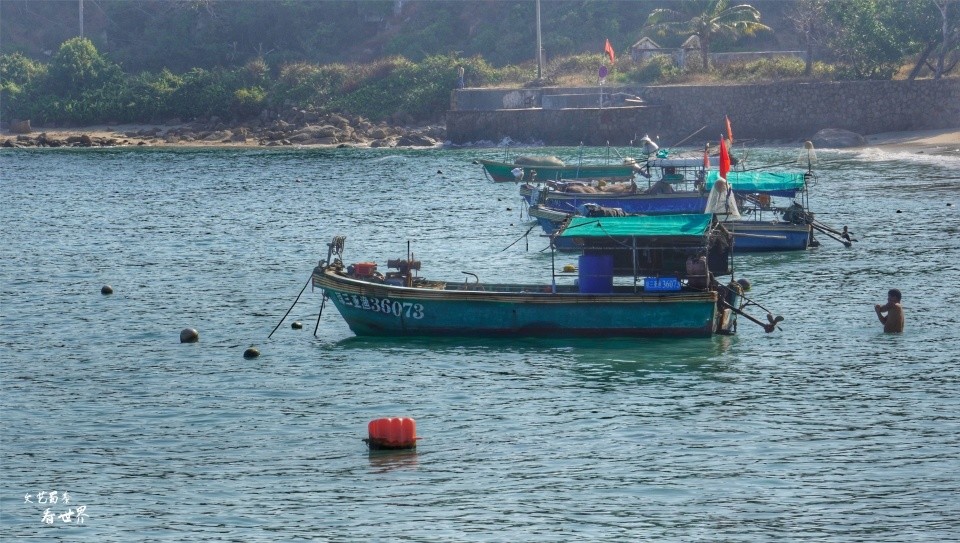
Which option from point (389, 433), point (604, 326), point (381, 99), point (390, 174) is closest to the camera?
point (389, 433)

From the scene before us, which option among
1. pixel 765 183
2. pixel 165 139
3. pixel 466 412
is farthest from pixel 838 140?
pixel 466 412

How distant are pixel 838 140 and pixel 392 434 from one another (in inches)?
2311

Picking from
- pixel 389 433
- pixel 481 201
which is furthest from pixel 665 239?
pixel 481 201

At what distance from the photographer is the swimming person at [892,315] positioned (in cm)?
2902

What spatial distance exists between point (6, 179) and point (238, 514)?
59.6 meters

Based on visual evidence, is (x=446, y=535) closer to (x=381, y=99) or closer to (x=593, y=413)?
(x=593, y=413)

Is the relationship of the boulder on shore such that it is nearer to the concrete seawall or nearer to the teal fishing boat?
the concrete seawall

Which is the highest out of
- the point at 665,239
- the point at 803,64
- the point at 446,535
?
the point at 803,64

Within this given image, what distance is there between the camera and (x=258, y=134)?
92.0 metres

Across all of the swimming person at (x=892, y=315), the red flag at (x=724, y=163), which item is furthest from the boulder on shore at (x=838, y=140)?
the swimming person at (x=892, y=315)

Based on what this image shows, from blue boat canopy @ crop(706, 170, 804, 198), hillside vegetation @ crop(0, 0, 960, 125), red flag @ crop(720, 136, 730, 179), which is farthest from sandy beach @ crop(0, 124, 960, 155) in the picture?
red flag @ crop(720, 136, 730, 179)

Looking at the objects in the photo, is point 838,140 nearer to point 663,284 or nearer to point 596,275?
point 596,275

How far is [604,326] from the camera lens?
28062 mm

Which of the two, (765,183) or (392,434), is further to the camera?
(765,183)
